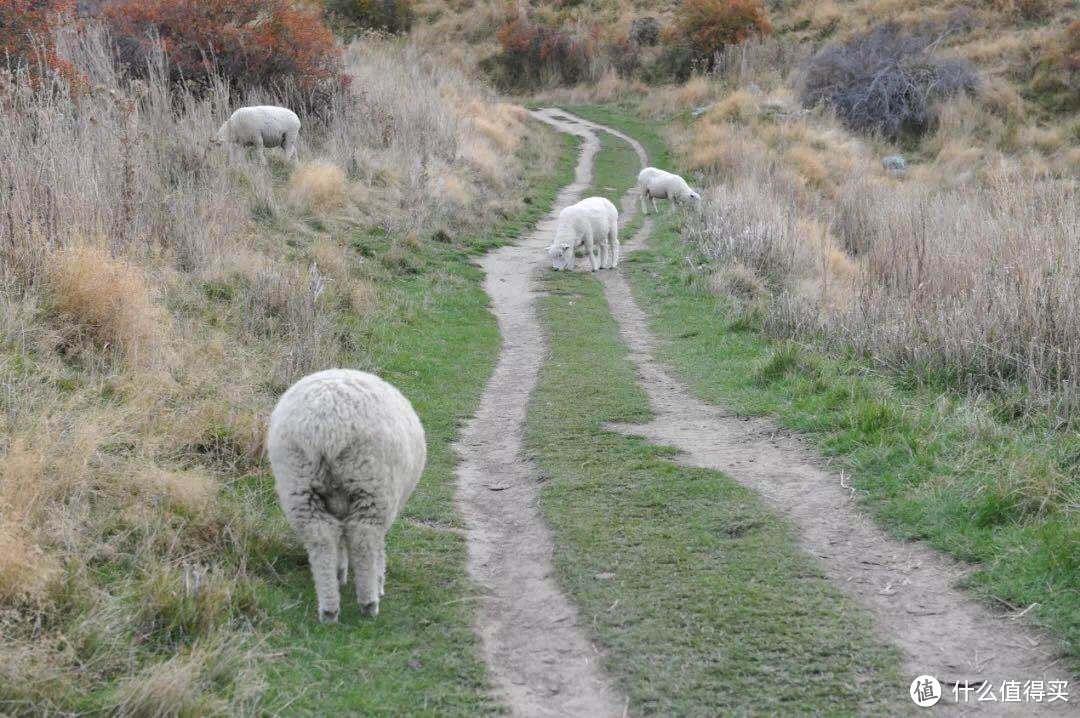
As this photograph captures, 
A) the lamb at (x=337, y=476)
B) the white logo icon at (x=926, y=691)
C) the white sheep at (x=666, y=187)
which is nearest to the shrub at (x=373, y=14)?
the white sheep at (x=666, y=187)

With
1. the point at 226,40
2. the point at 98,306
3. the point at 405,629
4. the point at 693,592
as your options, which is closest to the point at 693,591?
the point at 693,592

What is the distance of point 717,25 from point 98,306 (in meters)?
38.3

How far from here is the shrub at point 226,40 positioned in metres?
Result: 18.8

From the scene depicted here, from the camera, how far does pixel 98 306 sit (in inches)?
327

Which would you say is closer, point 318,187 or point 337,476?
point 337,476

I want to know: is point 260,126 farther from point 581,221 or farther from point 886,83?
point 886,83

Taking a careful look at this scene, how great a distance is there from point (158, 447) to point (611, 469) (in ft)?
11.7

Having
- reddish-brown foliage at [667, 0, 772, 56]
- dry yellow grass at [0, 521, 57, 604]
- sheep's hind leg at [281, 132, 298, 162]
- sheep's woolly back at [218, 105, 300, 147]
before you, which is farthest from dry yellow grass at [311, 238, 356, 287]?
reddish-brown foliage at [667, 0, 772, 56]

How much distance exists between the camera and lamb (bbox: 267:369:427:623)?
5.00 metres

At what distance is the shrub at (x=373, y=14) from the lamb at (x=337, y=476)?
4222 centimetres

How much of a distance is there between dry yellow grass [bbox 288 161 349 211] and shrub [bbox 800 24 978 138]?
21.1 metres

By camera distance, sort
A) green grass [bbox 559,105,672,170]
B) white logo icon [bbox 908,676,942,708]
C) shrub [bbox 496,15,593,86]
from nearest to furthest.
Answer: white logo icon [bbox 908,676,942,708] < green grass [bbox 559,105,672,170] < shrub [bbox 496,15,593,86]

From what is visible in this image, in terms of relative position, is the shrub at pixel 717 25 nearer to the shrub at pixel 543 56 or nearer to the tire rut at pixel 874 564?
the shrub at pixel 543 56

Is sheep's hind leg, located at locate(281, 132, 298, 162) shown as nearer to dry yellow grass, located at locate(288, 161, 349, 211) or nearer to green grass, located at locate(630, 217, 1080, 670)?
dry yellow grass, located at locate(288, 161, 349, 211)
